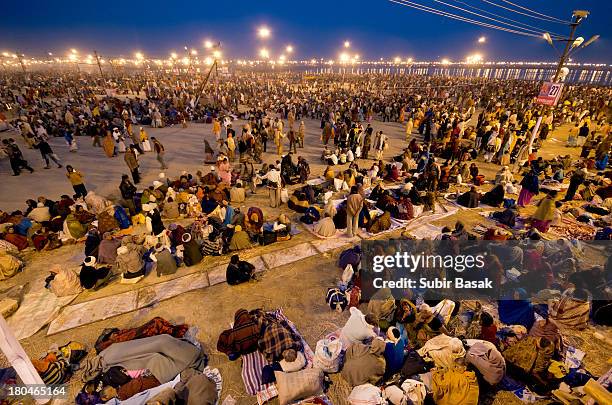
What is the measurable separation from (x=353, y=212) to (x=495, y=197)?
5.39 metres

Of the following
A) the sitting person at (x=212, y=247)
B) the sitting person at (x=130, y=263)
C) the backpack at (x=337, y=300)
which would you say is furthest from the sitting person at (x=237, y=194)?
the backpack at (x=337, y=300)

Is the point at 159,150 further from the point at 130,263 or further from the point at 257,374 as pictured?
the point at 257,374

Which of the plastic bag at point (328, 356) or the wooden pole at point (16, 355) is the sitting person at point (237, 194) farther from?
the wooden pole at point (16, 355)

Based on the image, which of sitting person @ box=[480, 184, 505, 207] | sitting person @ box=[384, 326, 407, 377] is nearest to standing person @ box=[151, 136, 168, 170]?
sitting person @ box=[384, 326, 407, 377]

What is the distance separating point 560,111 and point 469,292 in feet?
86.7

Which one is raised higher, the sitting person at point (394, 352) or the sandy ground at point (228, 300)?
the sitting person at point (394, 352)

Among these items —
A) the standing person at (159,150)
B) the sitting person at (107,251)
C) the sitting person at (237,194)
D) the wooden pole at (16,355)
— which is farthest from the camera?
the standing person at (159,150)

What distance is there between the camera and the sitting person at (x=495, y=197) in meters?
9.62

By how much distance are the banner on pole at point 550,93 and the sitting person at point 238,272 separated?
12.5 meters

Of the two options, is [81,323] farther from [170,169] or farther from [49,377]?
[170,169]

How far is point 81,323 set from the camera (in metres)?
5.43

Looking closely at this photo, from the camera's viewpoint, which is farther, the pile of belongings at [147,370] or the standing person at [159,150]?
the standing person at [159,150]

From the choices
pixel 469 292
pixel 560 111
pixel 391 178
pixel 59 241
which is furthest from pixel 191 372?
pixel 560 111

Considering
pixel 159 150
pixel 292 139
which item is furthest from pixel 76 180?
pixel 292 139
